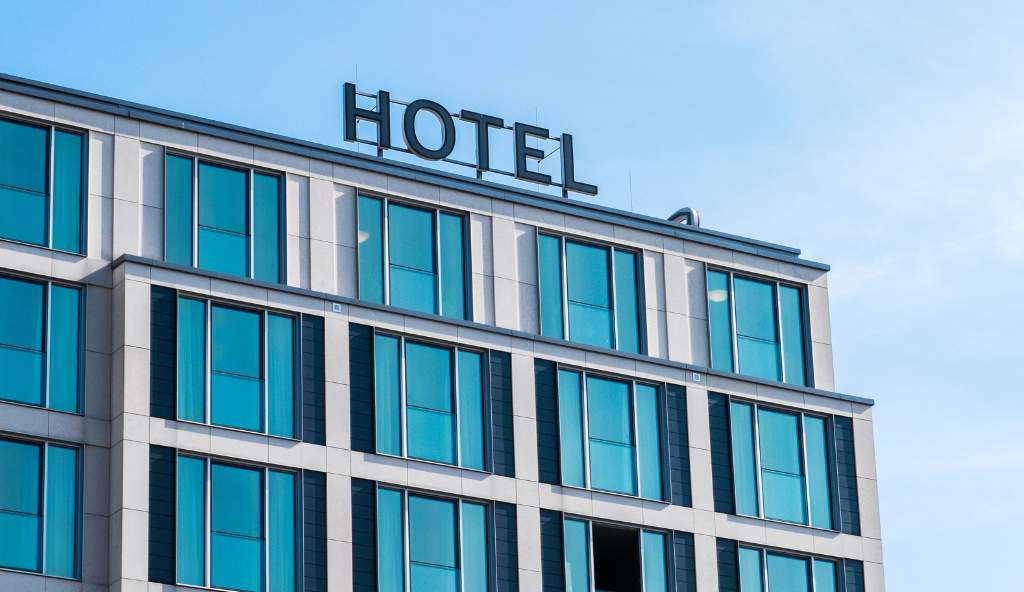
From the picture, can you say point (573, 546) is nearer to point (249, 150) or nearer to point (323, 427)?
point (323, 427)

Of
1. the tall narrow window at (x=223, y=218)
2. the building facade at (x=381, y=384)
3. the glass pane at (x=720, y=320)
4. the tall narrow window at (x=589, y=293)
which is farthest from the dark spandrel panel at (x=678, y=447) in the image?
the tall narrow window at (x=223, y=218)

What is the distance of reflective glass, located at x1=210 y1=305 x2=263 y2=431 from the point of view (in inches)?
2357

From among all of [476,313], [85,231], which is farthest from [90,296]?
[476,313]

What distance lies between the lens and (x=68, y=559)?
56906 mm

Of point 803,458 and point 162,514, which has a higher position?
point 803,458

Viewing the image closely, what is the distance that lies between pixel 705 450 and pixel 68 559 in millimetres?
19912

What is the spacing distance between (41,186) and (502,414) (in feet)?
46.6

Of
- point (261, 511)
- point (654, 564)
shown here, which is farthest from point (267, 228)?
point (654, 564)

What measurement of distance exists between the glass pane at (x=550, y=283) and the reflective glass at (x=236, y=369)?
965cm

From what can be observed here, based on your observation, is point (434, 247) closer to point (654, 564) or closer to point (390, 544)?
point (390, 544)

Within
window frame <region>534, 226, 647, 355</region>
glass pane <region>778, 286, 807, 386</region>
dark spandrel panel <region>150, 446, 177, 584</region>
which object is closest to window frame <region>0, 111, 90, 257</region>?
dark spandrel panel <region>150, 446, 177, 584</region>

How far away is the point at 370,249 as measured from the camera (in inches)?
2544

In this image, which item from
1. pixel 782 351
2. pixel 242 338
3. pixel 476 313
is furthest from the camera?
pixel 782 351

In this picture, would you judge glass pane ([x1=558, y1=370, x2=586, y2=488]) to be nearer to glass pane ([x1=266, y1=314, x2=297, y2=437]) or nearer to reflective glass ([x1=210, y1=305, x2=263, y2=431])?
glass pane ([x1=266, y1=314, x2=297, y2=437])
